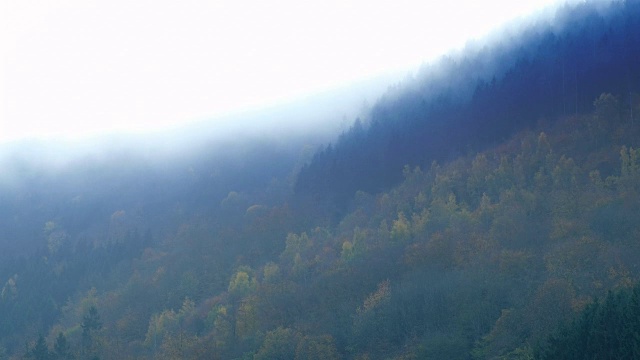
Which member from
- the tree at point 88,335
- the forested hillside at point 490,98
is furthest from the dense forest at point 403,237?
the forested hillside at point 490,98

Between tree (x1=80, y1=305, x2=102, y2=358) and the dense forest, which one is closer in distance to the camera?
the dense forest

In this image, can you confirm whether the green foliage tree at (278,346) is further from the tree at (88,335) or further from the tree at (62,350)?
the tree at (88,335)

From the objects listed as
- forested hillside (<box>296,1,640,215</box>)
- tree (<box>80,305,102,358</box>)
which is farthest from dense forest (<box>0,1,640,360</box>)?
forested hillside (<box>296,1,640,215</box>)

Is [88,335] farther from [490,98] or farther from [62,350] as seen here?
[490,98]

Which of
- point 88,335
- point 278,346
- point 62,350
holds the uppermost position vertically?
point 62,350

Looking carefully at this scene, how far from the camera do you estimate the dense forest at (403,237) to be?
2454 inches

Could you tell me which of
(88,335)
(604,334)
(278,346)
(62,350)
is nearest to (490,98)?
(278,346)

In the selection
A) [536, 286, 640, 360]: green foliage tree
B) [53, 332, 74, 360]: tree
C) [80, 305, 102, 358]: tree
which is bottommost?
[80, 305, 102, 358]: tree

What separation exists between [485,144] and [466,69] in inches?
1909

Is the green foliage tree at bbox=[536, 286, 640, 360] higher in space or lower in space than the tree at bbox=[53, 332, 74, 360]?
higher

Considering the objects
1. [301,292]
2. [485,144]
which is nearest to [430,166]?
[485,144]

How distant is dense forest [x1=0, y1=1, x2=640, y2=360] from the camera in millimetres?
62344

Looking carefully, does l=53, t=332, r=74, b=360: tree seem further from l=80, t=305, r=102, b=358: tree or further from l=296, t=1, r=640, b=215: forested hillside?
l=296, t=1, r=640, b=215: forested hillside

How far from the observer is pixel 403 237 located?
312 ft
